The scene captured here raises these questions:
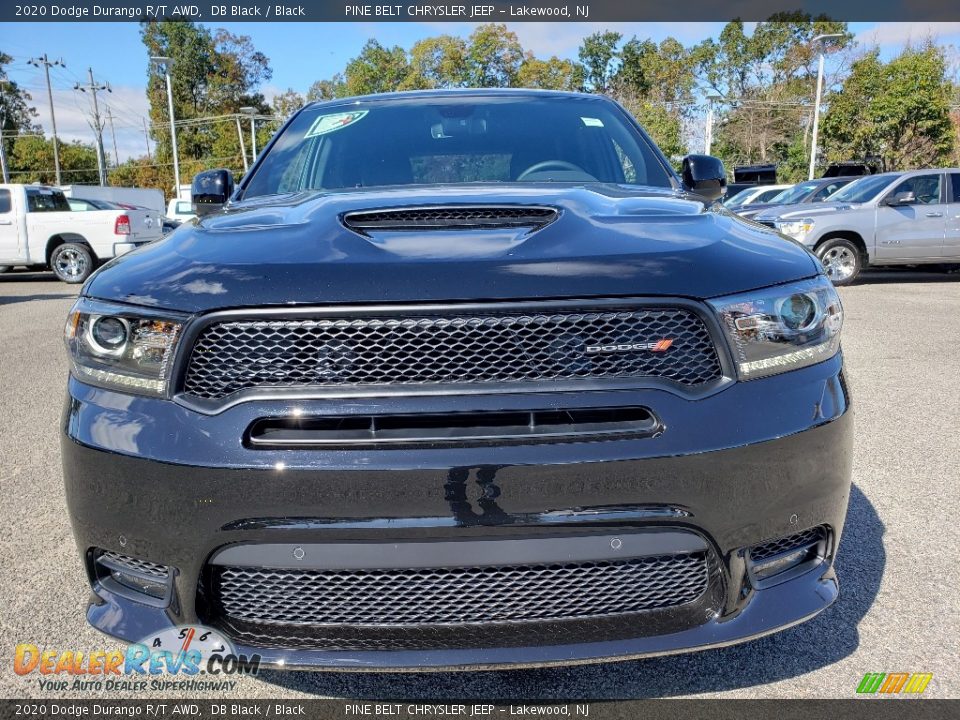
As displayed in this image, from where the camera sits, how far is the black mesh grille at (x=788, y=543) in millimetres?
1766

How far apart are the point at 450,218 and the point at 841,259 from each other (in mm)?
12024

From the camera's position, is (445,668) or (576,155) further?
(576,155)

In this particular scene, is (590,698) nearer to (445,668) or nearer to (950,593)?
(445,668)

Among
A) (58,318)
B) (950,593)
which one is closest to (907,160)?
(58,318)

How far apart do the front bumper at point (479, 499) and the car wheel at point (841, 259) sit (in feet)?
38.2

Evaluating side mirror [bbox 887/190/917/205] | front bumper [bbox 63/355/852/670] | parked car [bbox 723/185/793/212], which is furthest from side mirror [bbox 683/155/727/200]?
parked car [bbox 723/185/793/212]

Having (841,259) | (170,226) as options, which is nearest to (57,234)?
(170,226)

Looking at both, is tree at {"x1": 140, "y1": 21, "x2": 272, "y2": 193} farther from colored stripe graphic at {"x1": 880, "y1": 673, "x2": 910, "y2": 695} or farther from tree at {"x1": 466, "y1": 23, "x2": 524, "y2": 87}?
colored stripe graphic at {"x1": 880, "y1": 673, "x2": 910, "y2": 695}

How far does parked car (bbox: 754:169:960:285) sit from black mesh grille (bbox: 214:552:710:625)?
37.7 ft

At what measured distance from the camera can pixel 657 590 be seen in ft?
5.74

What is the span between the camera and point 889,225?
40.1 ft

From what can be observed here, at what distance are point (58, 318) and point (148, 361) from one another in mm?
9270

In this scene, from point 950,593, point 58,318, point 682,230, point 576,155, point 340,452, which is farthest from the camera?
point 58,318

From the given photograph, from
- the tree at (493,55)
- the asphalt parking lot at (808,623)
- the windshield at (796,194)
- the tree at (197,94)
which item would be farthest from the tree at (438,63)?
the asphalt parking lot at (808,623)
